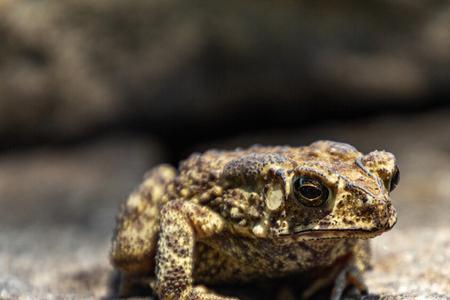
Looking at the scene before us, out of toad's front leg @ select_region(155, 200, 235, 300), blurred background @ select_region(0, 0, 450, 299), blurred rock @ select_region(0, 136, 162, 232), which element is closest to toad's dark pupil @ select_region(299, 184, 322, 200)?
toad's front leg @ select_region(155, 200, 235, 300)

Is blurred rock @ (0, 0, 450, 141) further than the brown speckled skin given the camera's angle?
Yes

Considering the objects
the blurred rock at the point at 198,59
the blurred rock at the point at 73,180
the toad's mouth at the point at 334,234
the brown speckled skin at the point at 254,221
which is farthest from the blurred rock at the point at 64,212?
the toad's mouth at the point at 334,234

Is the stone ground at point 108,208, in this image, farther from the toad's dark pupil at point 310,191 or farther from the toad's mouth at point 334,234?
the toad's dark pupil at point 310,191

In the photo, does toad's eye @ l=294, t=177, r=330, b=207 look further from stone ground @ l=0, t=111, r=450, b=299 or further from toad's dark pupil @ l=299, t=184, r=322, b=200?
stone ground @ l=0, t=111, r=450, b=299

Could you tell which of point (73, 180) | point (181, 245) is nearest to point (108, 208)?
point (73, 180)

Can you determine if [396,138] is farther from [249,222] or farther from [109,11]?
[249,222]

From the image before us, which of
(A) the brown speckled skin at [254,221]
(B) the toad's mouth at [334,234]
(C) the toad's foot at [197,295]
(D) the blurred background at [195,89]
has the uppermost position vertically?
(D) the blurred background at [195,89]
